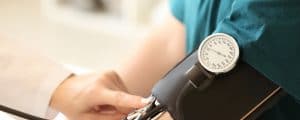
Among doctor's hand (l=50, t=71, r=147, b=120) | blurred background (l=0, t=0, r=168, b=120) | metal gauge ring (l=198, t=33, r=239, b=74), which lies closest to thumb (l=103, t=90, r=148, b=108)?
doctor's hand (l=50, t=71, r=147, b=120)

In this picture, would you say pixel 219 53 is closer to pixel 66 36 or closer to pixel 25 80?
pixel 25 80

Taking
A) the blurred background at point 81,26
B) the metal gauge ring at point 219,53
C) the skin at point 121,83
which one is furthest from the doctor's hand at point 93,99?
the blurred background at point 81,26

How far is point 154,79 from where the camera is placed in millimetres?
830

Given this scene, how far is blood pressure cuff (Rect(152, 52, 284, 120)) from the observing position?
1.73ft

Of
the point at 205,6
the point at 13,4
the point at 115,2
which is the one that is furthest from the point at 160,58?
the point at 13,4

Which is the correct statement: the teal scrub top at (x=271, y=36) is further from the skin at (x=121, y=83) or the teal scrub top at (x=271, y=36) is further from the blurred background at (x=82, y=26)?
the blurred background at (x=82, y=26)

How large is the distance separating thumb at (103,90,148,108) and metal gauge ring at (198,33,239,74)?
12 cm

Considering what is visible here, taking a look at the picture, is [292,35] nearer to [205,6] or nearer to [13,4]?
[205,6]

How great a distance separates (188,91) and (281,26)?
0.11m

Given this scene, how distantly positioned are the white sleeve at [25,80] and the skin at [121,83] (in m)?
0.01

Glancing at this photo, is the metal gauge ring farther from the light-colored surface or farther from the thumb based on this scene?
the light-colored surface

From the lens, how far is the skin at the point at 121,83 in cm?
64

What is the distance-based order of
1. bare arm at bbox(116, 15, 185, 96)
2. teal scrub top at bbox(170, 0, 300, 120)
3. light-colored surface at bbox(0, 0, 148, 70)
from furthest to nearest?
light-colored surface at bbox(0, 0, 148, 70)
bare arm at bbox(116, 15, 185, 96)
teal scrub top at bbox(170, 0, 300, 120)

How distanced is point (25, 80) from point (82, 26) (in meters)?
1.43
